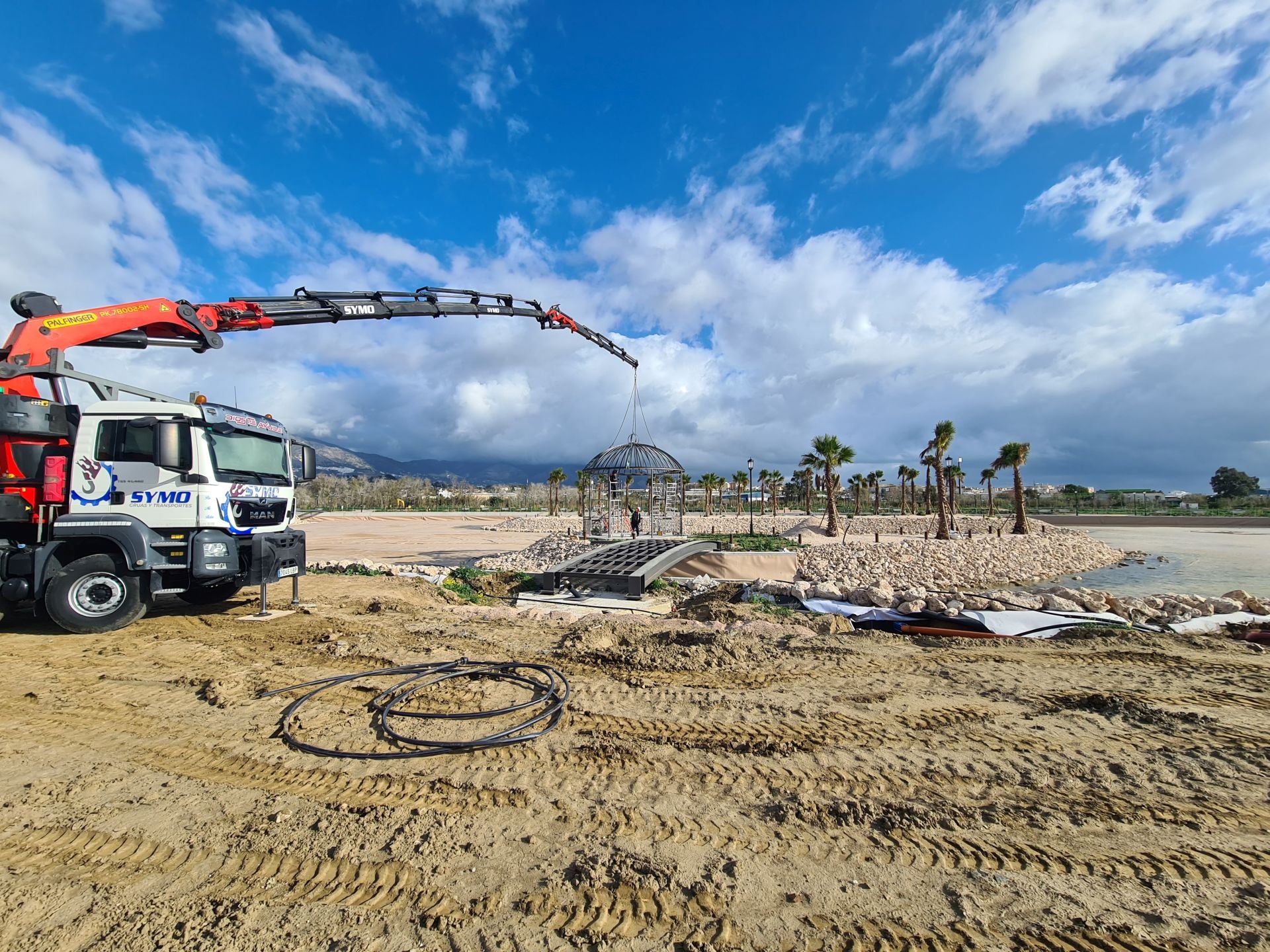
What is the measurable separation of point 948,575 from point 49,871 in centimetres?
2201

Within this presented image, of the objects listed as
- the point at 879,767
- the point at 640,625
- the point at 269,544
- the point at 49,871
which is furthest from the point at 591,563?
the point at 49,871

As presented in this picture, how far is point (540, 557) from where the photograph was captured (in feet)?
66.7

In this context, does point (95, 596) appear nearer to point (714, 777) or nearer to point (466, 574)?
point (466, 574)

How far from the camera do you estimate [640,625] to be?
9641 millimetres

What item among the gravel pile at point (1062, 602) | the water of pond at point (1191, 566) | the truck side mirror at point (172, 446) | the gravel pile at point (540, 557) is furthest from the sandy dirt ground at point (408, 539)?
the water of pond at point (1191, 566)

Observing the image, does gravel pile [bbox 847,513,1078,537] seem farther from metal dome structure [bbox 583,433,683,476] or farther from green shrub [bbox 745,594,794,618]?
green shrub [bbox 745,594,794,618]

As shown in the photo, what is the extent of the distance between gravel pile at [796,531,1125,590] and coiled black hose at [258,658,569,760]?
10.1 m

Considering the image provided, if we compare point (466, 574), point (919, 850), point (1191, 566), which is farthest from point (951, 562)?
point (919, 850)

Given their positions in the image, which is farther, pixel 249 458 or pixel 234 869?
pixel 249 458

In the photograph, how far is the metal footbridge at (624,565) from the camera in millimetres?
13203

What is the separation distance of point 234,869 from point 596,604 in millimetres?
9383

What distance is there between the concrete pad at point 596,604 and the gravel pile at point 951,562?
4.78 m

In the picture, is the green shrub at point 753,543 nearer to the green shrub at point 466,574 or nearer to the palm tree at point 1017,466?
the green shrub at point 466,574

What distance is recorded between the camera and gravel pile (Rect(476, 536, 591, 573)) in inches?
754
